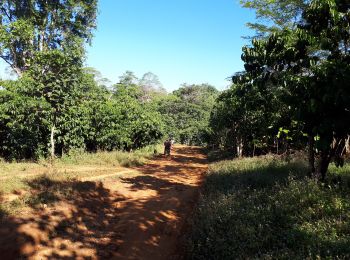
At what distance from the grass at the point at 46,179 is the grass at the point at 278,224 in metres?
4.85

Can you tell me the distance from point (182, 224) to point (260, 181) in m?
2.92

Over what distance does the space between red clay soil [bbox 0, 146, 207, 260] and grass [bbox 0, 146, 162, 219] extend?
16.1 inches

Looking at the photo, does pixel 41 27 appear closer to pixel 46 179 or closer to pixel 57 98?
pixel 57 98

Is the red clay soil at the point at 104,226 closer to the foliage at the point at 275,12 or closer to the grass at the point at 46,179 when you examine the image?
the grass at the point at 46,179

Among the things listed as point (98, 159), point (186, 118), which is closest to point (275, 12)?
point (98, 159)

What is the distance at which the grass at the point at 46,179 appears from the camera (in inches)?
378

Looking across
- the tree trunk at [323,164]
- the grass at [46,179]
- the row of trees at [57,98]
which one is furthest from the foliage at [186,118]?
the tree trunk at [323,164]

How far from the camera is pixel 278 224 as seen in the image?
254 inches

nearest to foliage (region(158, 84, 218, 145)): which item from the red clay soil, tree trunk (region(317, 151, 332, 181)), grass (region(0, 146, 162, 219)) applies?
grass (region(0, 146, 162, 219))

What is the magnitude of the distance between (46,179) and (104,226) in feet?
14.2

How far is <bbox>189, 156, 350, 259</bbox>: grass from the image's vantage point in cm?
526

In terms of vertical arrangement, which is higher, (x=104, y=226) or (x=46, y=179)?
(x=46, y=179)

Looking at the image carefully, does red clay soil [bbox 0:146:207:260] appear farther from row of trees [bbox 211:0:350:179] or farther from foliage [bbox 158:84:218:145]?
foliage [bbox 158:84:218:145]

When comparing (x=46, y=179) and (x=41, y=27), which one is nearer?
(x=46, y=179)
